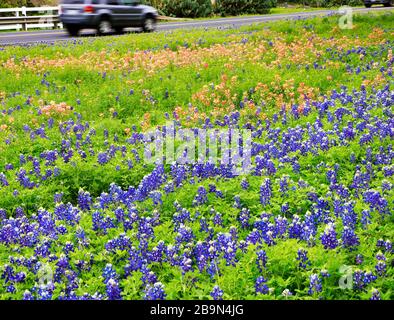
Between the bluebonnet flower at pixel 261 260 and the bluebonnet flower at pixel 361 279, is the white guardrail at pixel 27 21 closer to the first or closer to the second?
the bluebonnet flower at pixel 261 260

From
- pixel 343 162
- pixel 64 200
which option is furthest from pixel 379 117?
pixel 64 200

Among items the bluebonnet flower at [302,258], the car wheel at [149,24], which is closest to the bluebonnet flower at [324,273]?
the bluebonnet flower at [302,258]

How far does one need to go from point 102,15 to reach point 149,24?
310 centimetres

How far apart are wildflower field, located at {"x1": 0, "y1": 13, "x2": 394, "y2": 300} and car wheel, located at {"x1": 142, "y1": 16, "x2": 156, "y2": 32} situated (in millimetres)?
12258

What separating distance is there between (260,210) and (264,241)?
898 millimetres

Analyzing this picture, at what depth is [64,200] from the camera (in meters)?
6.38

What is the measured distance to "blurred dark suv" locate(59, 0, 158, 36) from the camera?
21328 mm

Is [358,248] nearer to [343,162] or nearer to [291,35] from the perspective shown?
[343,162]

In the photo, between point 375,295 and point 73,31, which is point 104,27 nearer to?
point 73,31

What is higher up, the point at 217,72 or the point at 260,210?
the point at 217,72

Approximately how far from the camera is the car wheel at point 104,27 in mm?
22047

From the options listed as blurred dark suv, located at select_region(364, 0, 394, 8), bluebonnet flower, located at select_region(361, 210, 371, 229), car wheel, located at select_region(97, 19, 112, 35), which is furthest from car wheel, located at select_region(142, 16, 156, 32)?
blurred dark suv, located at select_region(364, 0, 394, 8)

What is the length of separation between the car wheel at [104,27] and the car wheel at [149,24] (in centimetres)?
208
